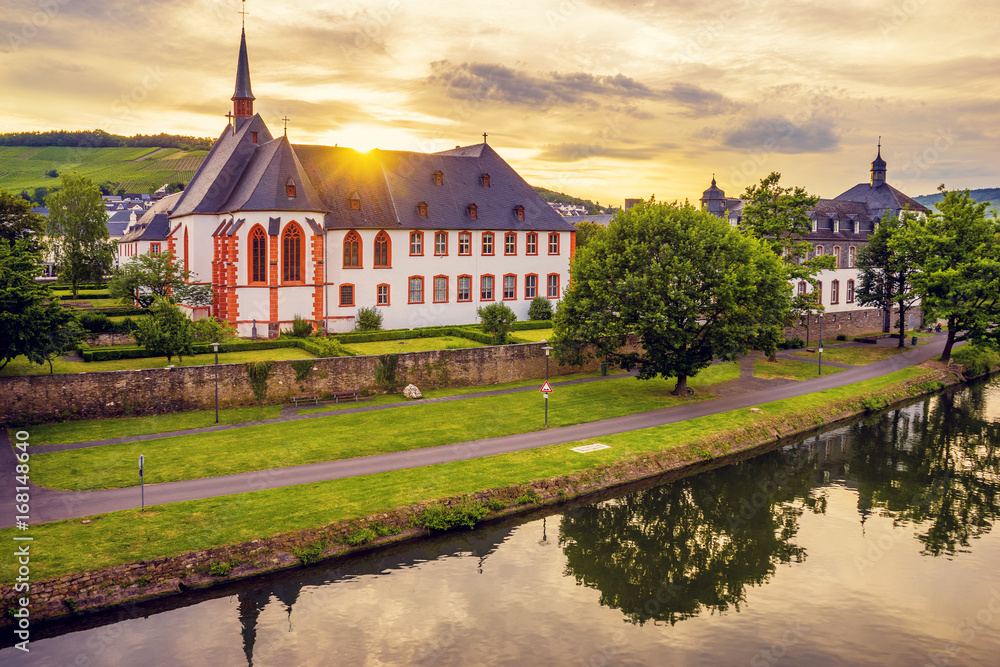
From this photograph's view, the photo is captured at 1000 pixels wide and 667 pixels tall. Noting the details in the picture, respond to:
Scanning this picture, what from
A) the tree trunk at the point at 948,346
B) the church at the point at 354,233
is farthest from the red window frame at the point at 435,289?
the tree trunk at the point at 948,346

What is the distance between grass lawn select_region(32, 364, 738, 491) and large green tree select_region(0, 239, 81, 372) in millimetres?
5604

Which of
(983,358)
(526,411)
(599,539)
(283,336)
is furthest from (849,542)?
(983,358)

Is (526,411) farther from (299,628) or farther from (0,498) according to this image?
(0,498)

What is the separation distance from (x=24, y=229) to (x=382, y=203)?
30059mm

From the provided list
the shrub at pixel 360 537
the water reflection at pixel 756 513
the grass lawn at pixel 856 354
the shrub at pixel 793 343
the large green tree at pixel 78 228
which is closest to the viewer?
the water reflection at pixel 756 513

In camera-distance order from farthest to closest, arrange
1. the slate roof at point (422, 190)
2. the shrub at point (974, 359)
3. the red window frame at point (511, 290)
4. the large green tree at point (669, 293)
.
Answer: the red window frame at point (511, 290) < the slate roof at point (422, 190) < the shrub at point (974, 359) < the large green tree at point (669, 293)

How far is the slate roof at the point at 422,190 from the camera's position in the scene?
183 feet

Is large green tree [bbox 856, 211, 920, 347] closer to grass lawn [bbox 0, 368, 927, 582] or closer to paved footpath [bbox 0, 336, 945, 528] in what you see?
paved footpath [bbox 0, 336, 945, 528]

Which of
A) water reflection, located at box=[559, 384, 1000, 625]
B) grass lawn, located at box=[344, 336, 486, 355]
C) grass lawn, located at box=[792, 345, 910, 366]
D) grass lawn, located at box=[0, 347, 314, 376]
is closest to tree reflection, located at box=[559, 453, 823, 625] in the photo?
water reflection, located at box=[559, 384, 1000, 625]

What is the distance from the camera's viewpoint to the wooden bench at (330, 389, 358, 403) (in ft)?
122

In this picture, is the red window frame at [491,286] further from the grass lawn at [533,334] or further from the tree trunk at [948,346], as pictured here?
the tree trunk at [948,346]

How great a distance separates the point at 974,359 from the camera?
5578 cm

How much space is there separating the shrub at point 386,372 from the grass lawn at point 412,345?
6492mm

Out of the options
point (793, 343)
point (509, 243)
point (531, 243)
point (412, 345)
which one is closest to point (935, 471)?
point (793, 343)
